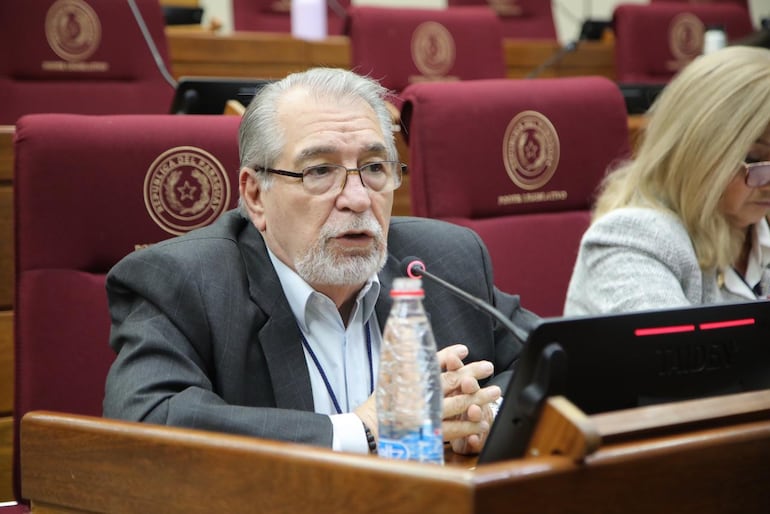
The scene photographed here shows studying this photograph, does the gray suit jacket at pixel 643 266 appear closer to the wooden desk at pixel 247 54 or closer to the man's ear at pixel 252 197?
the man's ear at pixel 252 197

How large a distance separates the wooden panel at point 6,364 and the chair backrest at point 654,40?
2.22m

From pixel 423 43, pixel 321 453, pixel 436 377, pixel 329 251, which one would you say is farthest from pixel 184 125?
pixel 423 43

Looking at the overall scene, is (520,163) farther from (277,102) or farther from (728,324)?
(728,324)

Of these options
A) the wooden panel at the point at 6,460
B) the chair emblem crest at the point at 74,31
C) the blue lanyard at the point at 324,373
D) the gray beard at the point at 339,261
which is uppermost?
the chair emblem crest at the point at 74,31

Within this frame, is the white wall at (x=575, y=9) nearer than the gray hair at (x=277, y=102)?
No

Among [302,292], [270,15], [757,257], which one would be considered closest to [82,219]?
[302,292]

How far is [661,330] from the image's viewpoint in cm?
89

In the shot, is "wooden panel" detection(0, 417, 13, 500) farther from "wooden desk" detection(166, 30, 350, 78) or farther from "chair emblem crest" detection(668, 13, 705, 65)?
"chair emblem crest" detection(668, 13, 705, 65)

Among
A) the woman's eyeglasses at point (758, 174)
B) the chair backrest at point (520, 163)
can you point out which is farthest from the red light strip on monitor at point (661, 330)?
the chair backrest at point (520, 163)

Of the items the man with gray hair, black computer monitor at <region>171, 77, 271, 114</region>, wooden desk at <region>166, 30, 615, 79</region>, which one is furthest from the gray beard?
wooden desk at <region>166, 30, 615, 79</region>

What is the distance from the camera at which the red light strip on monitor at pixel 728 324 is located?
0.92 meters

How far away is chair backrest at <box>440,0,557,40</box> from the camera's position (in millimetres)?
3812

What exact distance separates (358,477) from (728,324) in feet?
1.30

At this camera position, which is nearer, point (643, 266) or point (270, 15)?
point (643, 266)
